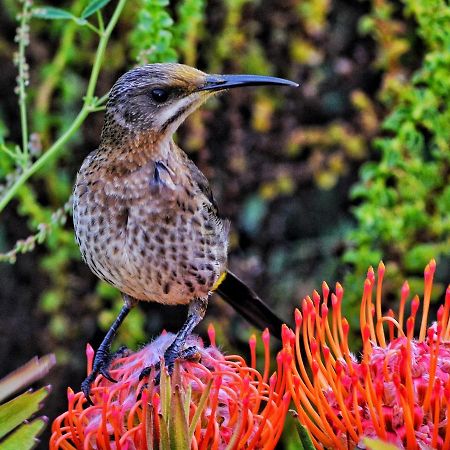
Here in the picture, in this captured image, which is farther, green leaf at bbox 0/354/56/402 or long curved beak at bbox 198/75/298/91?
long curved beak at bbox 198/75/298/91

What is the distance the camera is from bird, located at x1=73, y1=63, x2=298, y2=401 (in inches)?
97.0

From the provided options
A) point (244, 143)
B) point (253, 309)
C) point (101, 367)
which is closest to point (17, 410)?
point (101, 367)

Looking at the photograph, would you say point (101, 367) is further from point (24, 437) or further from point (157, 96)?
point (24, 437)

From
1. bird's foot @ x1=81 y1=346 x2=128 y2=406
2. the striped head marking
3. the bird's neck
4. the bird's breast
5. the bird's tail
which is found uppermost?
the striped head marking

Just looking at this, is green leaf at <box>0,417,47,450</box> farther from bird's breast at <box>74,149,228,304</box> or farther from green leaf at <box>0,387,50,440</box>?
bird's breast at <box>74,149,228,304</box>

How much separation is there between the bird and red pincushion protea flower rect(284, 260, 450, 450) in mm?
537

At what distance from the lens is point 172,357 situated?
2.12 meters

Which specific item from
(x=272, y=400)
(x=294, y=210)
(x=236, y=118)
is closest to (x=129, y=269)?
(x=272, y=400)

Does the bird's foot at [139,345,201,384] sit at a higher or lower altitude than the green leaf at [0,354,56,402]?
lower

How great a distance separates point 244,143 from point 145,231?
1.80 m

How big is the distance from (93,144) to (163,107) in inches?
70.4

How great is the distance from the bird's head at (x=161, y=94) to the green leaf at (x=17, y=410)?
1058mm

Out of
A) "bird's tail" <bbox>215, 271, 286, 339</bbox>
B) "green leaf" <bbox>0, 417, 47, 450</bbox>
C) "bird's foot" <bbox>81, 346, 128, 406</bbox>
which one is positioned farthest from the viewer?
"bird's tail" <bbox>215, 271, 286, 339</bbox>

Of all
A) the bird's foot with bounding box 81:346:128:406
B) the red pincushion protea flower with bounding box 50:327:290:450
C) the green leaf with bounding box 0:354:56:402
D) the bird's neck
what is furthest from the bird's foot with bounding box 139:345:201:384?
the bird's neck
